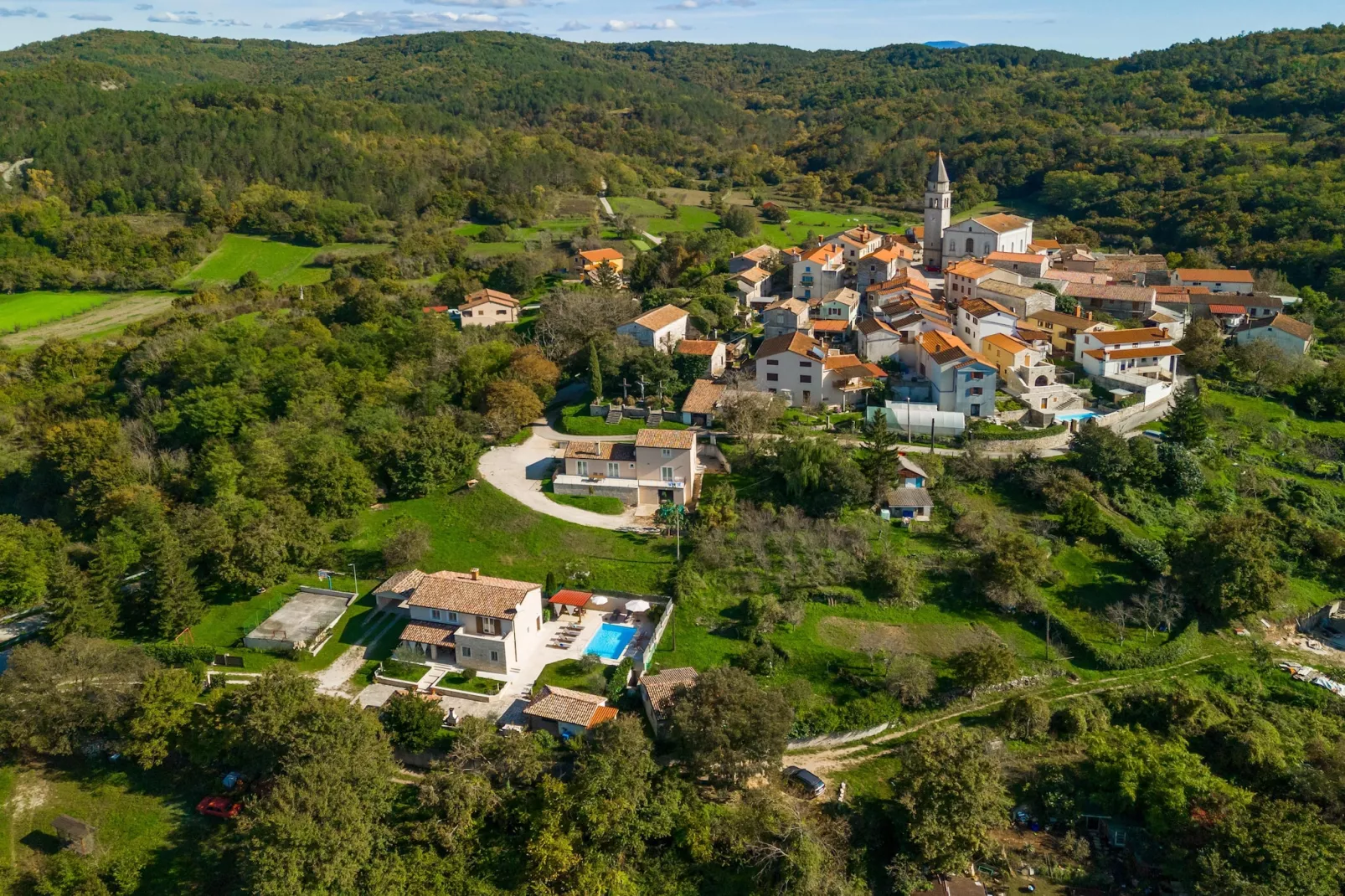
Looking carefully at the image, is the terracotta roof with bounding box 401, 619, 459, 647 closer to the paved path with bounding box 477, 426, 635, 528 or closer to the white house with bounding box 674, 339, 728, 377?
the paved path with bounding box 477, 426, 635, 528

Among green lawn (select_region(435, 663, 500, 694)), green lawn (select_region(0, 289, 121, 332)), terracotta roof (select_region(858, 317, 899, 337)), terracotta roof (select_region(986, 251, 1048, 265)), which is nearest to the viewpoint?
green lawn (select_region(435, 663, 500, 694))

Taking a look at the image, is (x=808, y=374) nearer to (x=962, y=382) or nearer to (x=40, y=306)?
(x=962, y=382)

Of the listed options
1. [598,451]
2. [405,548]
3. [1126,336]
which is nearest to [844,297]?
[1126,336]

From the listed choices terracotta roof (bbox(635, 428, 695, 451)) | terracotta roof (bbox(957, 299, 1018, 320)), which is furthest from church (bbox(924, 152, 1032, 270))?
terracotta roof (bbox(635, 428, 695, 451))

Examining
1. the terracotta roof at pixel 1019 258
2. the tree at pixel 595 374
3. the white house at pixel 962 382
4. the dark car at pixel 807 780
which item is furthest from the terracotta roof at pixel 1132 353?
the dark car at pixel 807 780

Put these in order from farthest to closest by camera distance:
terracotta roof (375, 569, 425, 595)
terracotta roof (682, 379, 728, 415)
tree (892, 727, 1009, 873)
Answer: terracotta roof (682, 379, 728, 415) < terracotta roof (375, 569, 425, 595) < tree (892, 727, 1009, 873)

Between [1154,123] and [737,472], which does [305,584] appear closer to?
[737,472]
